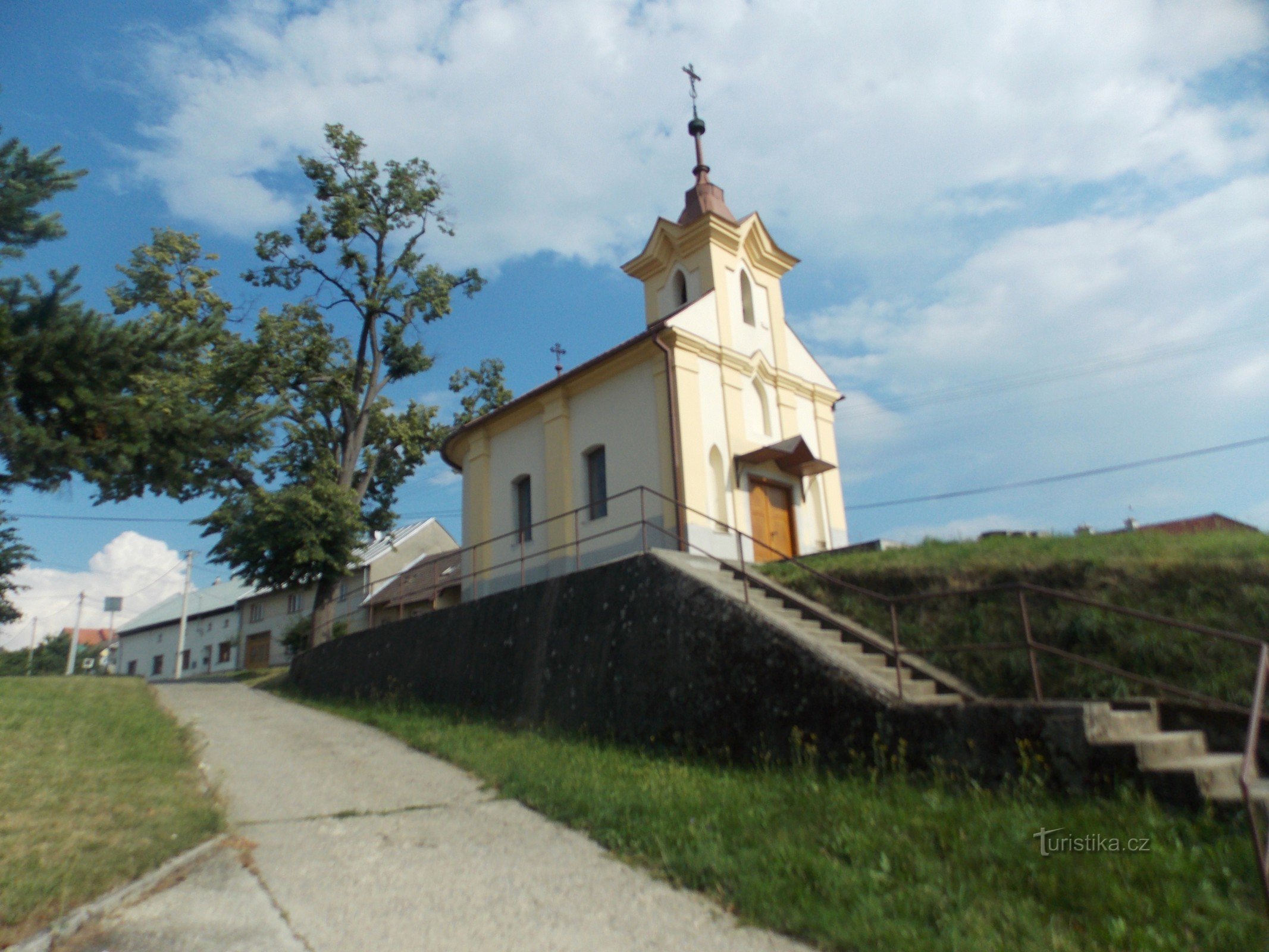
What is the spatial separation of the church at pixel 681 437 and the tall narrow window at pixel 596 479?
0.03 meters

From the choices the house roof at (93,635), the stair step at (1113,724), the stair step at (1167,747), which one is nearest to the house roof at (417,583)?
the stair step at (1113,724)

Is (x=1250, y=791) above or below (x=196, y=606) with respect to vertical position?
below

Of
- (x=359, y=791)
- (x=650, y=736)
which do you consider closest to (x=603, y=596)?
(x=650, y=736)

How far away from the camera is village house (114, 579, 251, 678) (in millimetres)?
45031

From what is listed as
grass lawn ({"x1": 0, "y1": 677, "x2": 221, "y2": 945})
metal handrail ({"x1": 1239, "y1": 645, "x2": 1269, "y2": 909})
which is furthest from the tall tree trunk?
metal handrail ({"x1": 1239, "y1": 645, "x2": 1269, "y2": 909})

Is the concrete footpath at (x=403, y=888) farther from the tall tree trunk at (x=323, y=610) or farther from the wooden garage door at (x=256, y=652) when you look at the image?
the wooden garage door at (x=256, y=652)

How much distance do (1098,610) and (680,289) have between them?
12.4 metres

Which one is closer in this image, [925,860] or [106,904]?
[106,904]

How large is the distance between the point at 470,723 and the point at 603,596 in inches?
107

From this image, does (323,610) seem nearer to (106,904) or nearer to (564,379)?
(564,379)

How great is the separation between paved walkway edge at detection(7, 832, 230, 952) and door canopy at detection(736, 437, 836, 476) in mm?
11572

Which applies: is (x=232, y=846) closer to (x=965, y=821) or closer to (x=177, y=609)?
(x=965, y=821)

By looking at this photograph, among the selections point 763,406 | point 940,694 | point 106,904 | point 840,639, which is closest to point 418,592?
point 763,406

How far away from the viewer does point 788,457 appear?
52.9 ft
